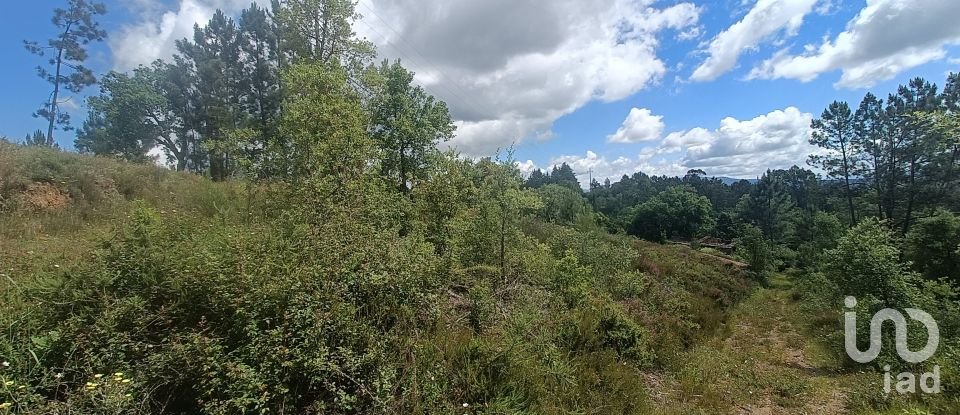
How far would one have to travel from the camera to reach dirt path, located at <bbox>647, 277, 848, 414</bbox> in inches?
293

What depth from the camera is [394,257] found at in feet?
16.9

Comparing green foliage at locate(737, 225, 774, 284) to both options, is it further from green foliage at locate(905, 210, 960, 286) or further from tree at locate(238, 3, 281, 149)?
tree at locate(238, 3, 281, 149)

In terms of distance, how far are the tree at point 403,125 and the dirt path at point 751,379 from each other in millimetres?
8697

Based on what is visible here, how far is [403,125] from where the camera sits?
40.7ft

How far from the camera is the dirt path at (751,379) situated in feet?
24.4

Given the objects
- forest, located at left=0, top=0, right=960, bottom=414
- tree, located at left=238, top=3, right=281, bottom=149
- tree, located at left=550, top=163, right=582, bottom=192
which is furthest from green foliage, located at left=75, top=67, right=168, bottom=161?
tree, located at left=550, top=163, right=582, bottom=192

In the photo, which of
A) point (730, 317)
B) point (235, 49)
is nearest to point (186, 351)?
point (730, 317)

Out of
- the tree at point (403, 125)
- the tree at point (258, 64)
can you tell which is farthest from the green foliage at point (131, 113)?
the tree at point (403, 125)

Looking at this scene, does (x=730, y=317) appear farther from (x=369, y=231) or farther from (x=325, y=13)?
(x=325, y=13)

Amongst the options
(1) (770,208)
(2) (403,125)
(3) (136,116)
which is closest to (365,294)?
(2) (403,125)

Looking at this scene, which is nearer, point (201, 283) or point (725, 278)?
point (201, 283)

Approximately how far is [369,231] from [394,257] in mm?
631

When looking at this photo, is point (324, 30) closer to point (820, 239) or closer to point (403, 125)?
point (403, 125)

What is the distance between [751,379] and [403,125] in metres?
11.7
